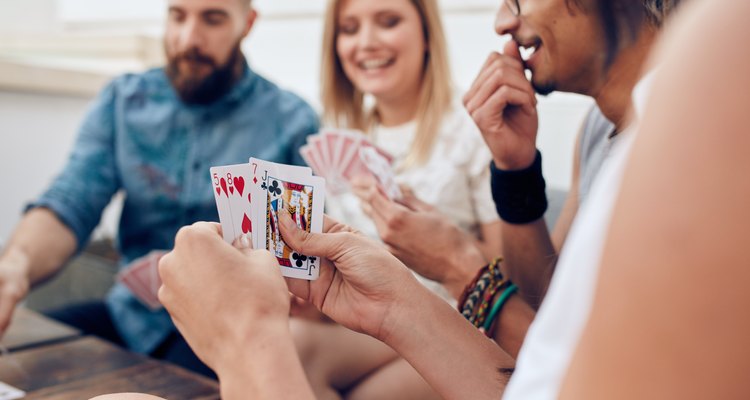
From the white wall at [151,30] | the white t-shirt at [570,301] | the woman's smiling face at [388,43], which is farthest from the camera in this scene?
the white wall at [151,30]

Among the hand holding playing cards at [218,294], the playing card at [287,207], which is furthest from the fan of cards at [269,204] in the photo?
the hand holding playing cards at [218,294]

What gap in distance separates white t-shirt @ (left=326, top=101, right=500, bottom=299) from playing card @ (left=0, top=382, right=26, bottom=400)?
102cm

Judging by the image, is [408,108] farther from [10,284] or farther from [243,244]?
[243,244]

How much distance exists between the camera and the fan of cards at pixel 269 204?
3.17 ft

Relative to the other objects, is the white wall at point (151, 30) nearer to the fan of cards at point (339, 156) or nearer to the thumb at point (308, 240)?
the fan of cards at point (339, 156)

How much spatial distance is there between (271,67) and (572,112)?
2.80 metres

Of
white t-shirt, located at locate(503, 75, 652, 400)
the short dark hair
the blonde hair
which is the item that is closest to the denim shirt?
the blonde hair

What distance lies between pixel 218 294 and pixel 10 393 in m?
0.71

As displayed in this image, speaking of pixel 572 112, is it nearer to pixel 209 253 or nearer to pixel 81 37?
pixel 209 253

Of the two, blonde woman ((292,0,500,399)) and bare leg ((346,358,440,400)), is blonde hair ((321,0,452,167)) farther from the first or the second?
bare leg ((346,358,440,400))

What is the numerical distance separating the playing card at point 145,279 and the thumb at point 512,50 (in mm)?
1247

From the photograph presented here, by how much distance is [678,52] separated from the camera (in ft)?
1.46

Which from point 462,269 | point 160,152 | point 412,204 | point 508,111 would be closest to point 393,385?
point 462,269

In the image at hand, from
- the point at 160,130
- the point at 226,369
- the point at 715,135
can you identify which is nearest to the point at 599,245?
the point at 715,135
